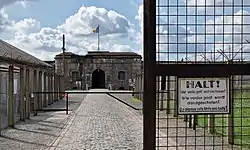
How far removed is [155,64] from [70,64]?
70239 millimetres

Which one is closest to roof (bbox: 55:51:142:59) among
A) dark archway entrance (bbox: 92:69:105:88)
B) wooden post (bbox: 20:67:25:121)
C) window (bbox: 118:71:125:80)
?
window (bbox: 118:71:125:80)

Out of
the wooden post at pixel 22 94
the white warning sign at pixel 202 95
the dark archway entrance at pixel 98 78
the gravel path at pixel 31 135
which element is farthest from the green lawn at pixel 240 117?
the dark archway entrance at pixel 98 78

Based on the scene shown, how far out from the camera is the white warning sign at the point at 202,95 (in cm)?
573

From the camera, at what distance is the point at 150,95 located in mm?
5688

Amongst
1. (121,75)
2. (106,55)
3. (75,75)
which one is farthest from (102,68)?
(75,75)

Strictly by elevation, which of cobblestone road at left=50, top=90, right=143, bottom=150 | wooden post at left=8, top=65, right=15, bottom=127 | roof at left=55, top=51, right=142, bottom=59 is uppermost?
roof at left=55, top=51, right=142, bottom=59

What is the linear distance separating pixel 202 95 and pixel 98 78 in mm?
71797

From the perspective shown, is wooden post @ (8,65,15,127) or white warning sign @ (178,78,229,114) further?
wooden post @ (8,65,15,127)

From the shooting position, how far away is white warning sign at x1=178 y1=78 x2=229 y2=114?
18.8 ft

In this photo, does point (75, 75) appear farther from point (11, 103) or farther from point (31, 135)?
point (31, 135)

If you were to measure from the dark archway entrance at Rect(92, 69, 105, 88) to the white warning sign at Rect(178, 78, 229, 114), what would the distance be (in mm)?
70157

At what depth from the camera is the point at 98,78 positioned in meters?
77.3

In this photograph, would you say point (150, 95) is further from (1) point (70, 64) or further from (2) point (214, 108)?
(1) point (70, 64)

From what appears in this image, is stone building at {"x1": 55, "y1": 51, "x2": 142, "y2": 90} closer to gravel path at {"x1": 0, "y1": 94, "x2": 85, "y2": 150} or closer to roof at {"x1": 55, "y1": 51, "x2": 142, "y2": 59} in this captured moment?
roof at {"x1": 55, "y1": 51, "x2": 142, "y2": 59}
